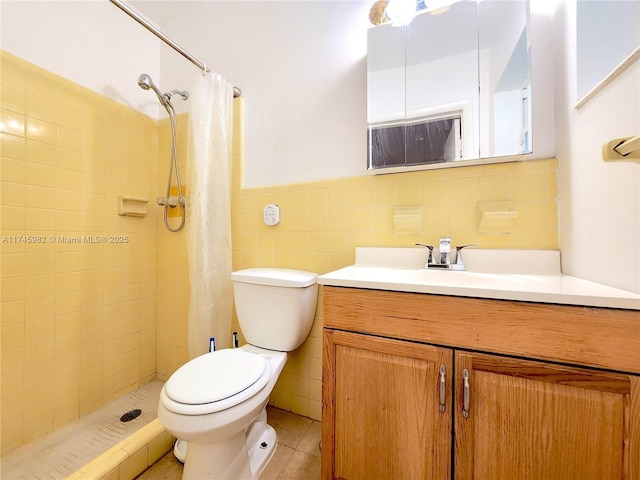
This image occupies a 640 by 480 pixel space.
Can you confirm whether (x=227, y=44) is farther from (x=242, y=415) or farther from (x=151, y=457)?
(x=151, y=457)

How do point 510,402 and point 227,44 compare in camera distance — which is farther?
point 227,44

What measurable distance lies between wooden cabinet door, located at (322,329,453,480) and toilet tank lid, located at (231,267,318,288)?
0.31m

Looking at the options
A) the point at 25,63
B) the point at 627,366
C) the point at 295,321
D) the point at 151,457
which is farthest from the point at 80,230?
the point at 627,366

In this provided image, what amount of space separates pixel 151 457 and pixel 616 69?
6.74 ft

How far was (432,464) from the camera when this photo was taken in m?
0.73

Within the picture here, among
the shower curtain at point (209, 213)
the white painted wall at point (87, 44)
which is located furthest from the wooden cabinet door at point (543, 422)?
the white painted wall at point (87, 44)

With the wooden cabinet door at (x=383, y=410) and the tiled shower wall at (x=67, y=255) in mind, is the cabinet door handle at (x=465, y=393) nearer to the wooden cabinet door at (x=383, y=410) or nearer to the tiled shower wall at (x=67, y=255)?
the wooden cabinet door at (x=383, y=410)

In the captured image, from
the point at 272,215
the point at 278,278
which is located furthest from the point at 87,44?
the point at 278,278

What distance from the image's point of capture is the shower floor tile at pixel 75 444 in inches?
41.9

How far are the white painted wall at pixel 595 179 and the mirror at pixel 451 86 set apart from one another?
110mm

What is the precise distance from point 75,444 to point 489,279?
192 cm

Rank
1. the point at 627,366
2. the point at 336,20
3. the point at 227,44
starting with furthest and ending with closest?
the point at 227,44 → the point at 336,20 → the point at 627,366

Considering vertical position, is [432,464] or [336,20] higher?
[336,20]

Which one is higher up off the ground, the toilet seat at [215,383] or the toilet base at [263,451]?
the toilet seat at [215,383]
